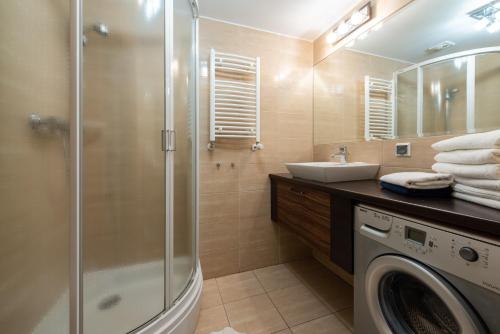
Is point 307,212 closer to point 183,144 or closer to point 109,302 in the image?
point 183,144

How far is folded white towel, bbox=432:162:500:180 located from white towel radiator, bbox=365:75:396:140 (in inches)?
19.8

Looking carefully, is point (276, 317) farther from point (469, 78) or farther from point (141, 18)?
point (141, 18)

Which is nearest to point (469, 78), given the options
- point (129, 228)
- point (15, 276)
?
point (129, 228)

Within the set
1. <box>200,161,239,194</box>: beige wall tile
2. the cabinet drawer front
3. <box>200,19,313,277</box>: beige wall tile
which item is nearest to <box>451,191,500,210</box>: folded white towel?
the cabinet drawer front

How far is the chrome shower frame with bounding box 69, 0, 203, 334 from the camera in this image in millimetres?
682

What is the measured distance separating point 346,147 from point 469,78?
769 mm

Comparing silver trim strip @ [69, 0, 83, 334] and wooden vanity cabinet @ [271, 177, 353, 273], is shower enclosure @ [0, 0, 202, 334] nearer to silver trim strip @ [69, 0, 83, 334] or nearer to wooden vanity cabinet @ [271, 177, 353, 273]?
silver trim strip @ [69, 0, 83, 334]

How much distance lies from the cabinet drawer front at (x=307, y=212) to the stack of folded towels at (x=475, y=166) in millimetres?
511

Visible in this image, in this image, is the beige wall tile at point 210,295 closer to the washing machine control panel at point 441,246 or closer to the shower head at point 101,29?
the washing machine control panel at point 441,246

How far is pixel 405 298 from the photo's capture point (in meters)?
0.85

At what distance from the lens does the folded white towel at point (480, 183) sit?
2.18 feet

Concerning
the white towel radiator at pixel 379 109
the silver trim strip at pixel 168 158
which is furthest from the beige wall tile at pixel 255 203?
the white towel radiator at pixel 379 109

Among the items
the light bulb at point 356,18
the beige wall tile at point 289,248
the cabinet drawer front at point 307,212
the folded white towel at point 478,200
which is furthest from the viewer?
the beige wall tile at point 289,248

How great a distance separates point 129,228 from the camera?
1.28m
